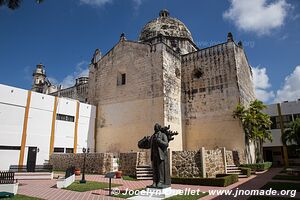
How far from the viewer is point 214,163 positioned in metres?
15.9

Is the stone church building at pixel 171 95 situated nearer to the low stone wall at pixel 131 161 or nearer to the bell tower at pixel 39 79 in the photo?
the low stone wall at pixel 131 161

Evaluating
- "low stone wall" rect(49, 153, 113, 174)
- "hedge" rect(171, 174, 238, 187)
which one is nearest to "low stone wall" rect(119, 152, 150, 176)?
"low stone wall" rect(49, 153, 113, 174)

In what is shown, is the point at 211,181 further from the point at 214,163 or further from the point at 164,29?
the point at 164,29

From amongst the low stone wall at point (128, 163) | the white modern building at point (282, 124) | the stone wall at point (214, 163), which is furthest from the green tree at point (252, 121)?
the low stone wall at point (128, 163)

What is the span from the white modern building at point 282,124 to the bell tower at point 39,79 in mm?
39324

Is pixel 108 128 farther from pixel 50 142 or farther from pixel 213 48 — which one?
pixel 213 48

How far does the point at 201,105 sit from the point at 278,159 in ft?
46.9

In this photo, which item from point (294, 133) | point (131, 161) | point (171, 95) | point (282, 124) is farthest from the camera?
point (282, 124)

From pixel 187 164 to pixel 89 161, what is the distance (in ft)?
29.4

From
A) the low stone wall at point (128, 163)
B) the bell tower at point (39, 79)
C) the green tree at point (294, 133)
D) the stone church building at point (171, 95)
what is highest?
the bell tower at point (39, 79)

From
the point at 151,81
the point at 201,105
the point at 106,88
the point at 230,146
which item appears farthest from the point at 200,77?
the point at 106,88

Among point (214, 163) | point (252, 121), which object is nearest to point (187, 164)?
point (214, 163)

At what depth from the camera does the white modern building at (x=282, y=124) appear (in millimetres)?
27750

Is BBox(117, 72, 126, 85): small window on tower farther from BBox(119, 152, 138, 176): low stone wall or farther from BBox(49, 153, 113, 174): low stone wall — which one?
BBox(119, 152, 138, 176): low stone wall
